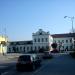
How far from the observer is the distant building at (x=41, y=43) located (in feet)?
433

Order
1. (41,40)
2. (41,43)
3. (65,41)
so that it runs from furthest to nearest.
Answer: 1. (65,41)
2. (41,43)
3. (41,40)

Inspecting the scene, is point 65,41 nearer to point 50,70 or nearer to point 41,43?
point 41,43

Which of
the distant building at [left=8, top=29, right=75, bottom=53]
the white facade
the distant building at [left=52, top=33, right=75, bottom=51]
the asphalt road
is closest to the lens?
the asphalt road

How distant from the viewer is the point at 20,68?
86.0ft

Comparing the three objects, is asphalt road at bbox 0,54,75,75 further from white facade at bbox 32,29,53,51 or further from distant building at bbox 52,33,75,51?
distant building at bbox 52,33,75,51

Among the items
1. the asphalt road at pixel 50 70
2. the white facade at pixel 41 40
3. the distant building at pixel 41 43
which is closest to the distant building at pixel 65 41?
the distant building at pixel 41 43

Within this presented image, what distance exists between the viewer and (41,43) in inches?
5256

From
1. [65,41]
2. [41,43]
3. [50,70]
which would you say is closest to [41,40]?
[41,43]

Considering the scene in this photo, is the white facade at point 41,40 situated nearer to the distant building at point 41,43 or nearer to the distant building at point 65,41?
the distant building at point 41,43

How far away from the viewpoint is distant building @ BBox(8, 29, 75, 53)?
13188cm

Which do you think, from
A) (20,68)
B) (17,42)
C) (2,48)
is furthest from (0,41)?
(20,68)

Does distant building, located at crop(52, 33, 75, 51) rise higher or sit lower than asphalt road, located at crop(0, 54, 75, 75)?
higher

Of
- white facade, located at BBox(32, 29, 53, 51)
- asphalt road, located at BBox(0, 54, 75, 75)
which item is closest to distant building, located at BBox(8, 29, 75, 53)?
white facade, located at BBox(32, 29, 53, 51)

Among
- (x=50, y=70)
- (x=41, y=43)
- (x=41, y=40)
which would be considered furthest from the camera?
(x=41, y=43)
